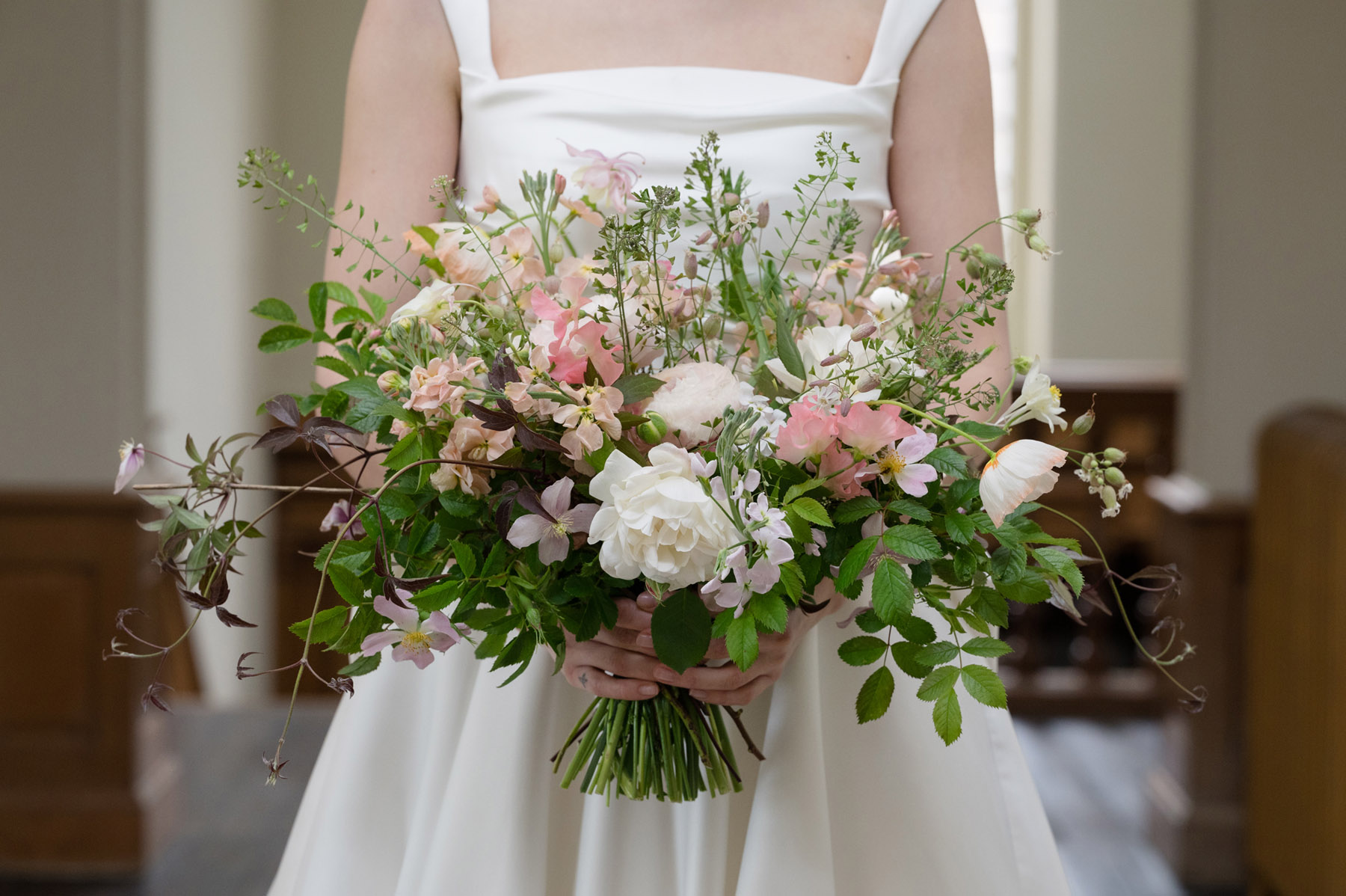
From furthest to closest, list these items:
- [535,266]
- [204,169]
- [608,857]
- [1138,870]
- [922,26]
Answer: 1. [204,169]
2. [1138,870]
3. [922,26]
4. [608,857]
5. [535,266]

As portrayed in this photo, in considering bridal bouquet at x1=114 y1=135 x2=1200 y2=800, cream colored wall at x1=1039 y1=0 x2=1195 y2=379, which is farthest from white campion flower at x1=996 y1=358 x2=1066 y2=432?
cream colored wall at x1=1039 y1=0 x2=1195 y2=379

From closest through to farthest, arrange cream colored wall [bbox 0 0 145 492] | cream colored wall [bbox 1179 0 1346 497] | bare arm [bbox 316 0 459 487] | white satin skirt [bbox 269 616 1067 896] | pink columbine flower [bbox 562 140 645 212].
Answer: pink columbine flower [bbox 562 140 645 212] → white satin skirt [bbox 269 616 1067 896] → bare arm [bbox 316 0 459 487] → cream colored wall [bbox 1179 0 1346 497] → cream colored wall [bbox 0 0 145 492]

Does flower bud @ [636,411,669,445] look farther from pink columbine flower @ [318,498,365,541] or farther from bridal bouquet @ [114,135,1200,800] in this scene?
pink columbine flower @ [318,498,365,541]

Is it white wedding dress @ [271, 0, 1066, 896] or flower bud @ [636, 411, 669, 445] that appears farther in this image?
white wedding dress @ [271, 0, 1066, 896]

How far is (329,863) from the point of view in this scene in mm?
1158

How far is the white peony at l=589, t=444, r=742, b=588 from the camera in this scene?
759 mm

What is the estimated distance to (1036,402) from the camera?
861 mm

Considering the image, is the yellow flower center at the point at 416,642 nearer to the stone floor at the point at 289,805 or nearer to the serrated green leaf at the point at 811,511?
the serrated green leaf at the point at 811,511

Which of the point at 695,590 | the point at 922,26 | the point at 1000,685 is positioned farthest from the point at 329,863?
the point at 922,26

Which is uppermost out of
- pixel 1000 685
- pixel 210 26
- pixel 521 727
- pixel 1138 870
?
pixel 210 26

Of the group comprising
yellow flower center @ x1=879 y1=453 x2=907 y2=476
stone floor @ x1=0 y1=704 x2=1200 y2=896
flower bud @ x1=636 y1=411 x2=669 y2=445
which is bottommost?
stone floor @ x1=0 y1=704 x2=1200 y2=896

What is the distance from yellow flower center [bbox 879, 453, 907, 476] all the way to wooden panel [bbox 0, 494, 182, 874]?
8.65ft

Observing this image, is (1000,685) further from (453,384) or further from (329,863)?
(329,863)

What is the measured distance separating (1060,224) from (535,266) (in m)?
5.14
